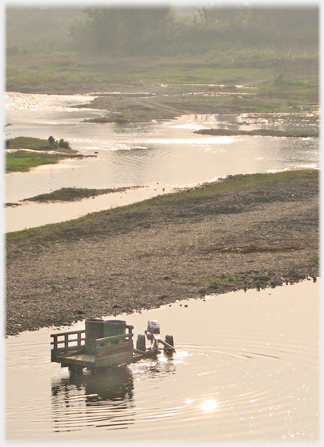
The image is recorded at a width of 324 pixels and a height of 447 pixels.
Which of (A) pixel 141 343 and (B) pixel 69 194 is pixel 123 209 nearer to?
(B) pixel 69 194

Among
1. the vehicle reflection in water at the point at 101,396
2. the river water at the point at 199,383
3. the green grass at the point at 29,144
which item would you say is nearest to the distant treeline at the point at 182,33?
the green grass at the point at 29,144

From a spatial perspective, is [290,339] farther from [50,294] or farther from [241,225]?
[241,225]

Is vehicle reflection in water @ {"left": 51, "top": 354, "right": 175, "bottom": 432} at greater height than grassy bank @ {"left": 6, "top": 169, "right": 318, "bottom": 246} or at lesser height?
lesser

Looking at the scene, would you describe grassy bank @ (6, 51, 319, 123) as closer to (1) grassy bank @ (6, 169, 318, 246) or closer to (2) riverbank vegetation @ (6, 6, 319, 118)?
(2) riverbank vegetation @ (6, 6, 319, 118)

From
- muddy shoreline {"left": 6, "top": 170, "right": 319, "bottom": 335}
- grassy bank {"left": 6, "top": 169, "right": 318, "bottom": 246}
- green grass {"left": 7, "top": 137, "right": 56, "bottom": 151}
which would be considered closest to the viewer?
muddy shoreline {"left": 6, "top": 170, "right": 319, "bottom": 335}

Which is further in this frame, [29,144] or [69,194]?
[29,144]

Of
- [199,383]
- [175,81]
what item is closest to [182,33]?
[175,81]

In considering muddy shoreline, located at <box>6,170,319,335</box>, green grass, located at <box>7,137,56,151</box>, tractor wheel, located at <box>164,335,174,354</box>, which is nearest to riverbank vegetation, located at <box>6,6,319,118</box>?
green grass, located at <box>7,137,56,151</box>
